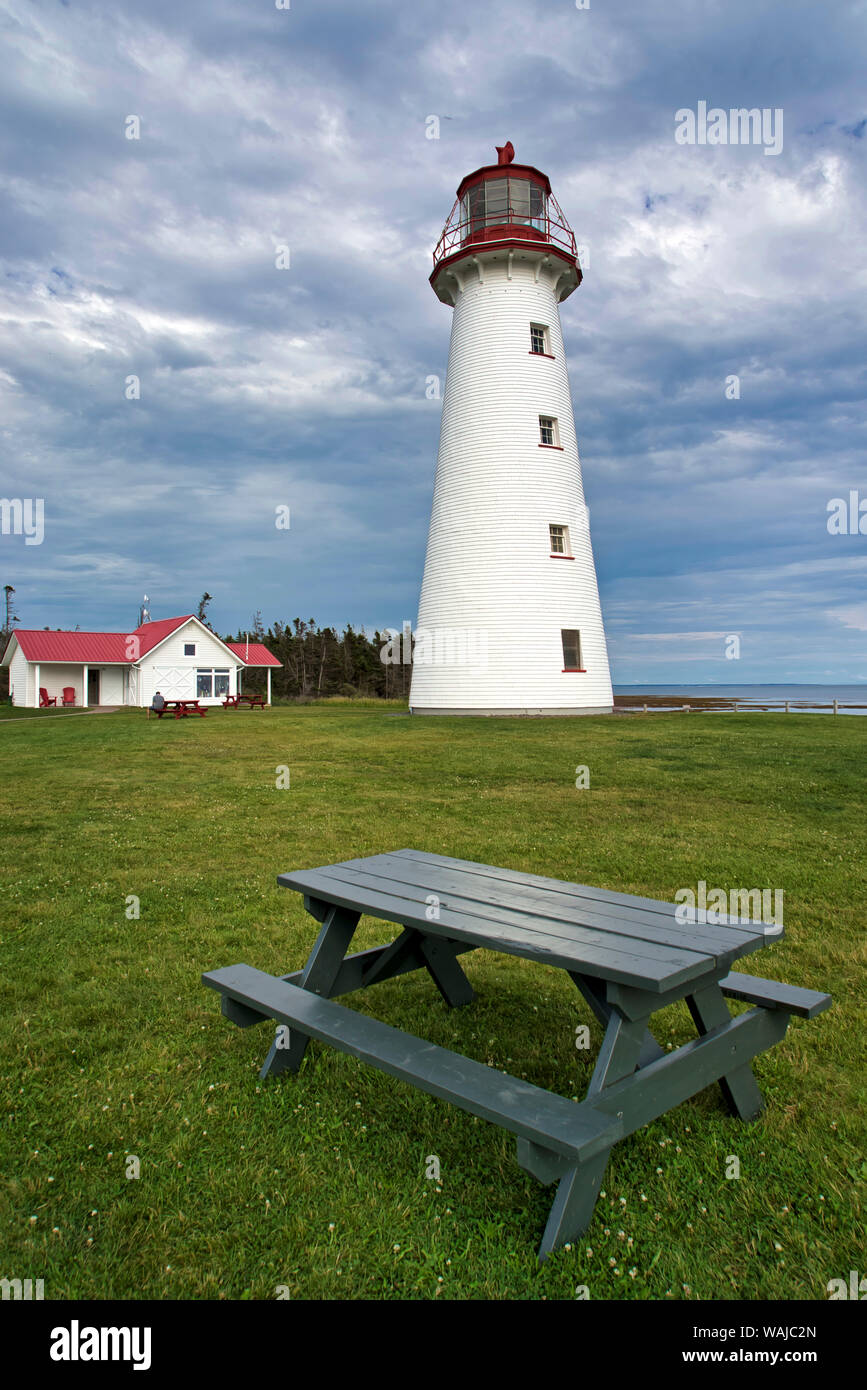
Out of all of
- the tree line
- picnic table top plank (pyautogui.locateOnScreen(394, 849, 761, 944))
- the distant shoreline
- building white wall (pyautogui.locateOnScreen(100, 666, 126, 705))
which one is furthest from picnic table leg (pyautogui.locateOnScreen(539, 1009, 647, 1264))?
the tree line

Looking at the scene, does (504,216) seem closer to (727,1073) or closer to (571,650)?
(571,650)

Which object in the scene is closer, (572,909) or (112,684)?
(572,909)

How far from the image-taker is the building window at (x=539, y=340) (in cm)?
2609

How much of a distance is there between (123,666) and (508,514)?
28.8 metres

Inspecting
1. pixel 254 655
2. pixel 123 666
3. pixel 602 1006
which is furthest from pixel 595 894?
pixel 254 655

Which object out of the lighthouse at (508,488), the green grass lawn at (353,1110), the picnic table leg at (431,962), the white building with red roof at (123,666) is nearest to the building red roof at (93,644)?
the white building with red roof at (123,666)

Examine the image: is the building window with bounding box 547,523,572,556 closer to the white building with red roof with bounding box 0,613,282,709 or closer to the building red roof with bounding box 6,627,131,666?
the white building with red roof with bounding box 0,613,282,709

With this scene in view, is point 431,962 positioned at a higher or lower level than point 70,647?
lower

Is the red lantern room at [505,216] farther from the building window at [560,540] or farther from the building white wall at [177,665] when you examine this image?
the building white wall at [177,665]

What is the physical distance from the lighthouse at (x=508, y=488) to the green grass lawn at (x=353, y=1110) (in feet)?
53.7

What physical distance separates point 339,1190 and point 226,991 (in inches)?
47.1

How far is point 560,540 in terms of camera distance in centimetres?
2598

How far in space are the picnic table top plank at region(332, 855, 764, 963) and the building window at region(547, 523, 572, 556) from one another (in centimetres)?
2237
